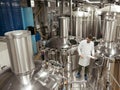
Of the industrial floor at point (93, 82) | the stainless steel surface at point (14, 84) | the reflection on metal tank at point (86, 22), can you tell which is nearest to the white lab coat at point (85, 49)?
the industrial floor at point (93, 82)

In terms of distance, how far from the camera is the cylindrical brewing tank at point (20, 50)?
0.86 meters

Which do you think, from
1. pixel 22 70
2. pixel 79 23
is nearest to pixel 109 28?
pixel 22 70

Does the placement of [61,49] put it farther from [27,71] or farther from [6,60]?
[27,71]

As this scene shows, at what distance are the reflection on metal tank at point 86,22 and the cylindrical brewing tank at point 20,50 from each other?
3326 mm

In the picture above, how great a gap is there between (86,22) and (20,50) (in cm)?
385

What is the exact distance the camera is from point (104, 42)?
82.6 inches

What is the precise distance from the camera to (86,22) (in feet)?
14.6

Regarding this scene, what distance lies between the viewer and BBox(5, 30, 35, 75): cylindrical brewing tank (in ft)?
2.81

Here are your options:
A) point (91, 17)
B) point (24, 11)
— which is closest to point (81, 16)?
point (91, 17)

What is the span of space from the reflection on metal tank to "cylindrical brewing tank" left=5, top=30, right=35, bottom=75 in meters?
3.33

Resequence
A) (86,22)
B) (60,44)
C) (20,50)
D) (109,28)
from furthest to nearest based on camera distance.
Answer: (86,22) < (60,44) < (109,28) < (20,50)

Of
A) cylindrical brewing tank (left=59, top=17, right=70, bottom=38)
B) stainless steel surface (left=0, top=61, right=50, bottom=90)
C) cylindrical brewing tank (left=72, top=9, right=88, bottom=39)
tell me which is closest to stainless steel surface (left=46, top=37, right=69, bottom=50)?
cylindrical brewing tank (left=59, top=17, right=70, bottom=38)

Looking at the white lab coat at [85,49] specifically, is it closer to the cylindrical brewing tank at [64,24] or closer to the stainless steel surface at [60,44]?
the stainless steel surface at [60,44]

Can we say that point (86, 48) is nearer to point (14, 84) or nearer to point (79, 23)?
point (79, 23)
